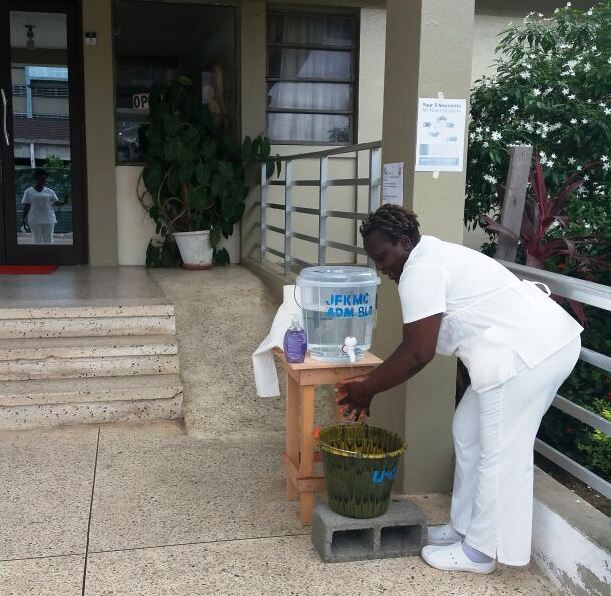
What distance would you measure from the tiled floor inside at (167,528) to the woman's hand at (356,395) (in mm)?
575

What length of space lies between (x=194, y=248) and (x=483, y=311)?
182 inches

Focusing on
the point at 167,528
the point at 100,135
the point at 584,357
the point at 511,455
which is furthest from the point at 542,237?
the point at 100,135

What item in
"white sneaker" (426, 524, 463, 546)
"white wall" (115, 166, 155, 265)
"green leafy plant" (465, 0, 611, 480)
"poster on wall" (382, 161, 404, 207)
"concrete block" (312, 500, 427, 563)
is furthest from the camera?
"white wall" (115, 166, 155, 265)

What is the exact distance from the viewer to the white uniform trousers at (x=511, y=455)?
102 inches

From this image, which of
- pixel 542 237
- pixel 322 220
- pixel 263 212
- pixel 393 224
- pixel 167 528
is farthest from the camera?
pixel 263 212

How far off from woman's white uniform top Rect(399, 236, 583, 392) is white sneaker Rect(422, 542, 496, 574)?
2.13 ft

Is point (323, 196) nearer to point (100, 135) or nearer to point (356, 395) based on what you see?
point (356, 395)

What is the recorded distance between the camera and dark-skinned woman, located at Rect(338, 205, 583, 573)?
257 centimetres

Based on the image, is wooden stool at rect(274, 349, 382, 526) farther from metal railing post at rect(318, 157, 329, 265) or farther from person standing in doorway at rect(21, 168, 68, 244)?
person standing in doorway at rect(21, 168, 68, 244)

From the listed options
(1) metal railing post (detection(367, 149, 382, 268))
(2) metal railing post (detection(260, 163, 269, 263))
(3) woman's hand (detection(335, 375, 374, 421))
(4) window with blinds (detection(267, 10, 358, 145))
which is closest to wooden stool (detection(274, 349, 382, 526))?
(3) woman's hand (detection(335, 375, 374, 421))

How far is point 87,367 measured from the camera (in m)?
4.64

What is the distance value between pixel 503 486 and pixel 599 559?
1.21 ft

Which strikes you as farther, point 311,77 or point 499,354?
point 311,77

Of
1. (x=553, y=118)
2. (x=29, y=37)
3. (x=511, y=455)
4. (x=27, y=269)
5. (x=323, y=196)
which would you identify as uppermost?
(x=29, y=37)
